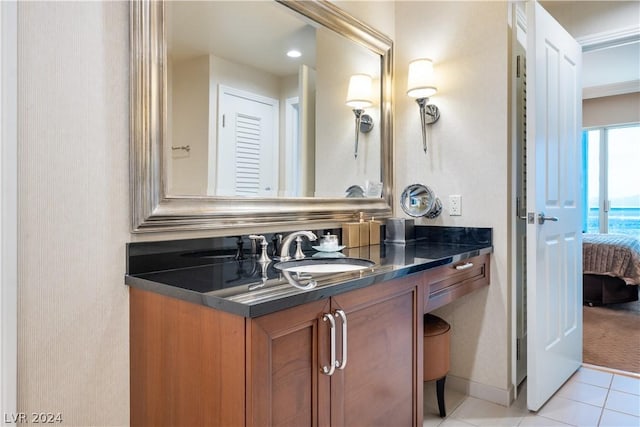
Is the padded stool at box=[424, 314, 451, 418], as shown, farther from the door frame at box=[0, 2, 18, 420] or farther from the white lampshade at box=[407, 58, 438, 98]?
the door frame at box=[0, 2, 18, 420]

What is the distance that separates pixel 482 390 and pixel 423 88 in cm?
166

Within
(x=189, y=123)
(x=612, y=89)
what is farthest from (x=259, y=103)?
(x=612, y=89)

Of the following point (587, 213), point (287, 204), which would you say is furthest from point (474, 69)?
point (587, 213)

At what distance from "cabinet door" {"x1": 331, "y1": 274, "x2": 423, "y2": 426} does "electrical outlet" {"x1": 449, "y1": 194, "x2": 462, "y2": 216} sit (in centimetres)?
81

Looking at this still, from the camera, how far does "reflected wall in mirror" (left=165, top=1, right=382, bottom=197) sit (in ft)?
4.79

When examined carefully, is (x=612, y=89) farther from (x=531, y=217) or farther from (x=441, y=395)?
(x=441, y=395)

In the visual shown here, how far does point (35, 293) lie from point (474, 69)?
217cm

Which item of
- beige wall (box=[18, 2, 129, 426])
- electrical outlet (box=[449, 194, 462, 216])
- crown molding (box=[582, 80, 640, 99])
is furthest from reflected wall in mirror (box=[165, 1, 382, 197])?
crown molding (box=[582, 80, 640, 99])

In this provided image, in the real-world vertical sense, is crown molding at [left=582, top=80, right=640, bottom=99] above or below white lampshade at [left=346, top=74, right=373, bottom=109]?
above

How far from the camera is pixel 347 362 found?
127cm

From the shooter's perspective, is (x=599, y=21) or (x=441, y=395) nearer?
(x=441, y=395)

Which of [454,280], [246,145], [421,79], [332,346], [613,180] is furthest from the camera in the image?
[613,180]

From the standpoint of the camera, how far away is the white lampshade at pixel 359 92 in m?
2.27

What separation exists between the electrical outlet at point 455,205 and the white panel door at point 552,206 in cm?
36
